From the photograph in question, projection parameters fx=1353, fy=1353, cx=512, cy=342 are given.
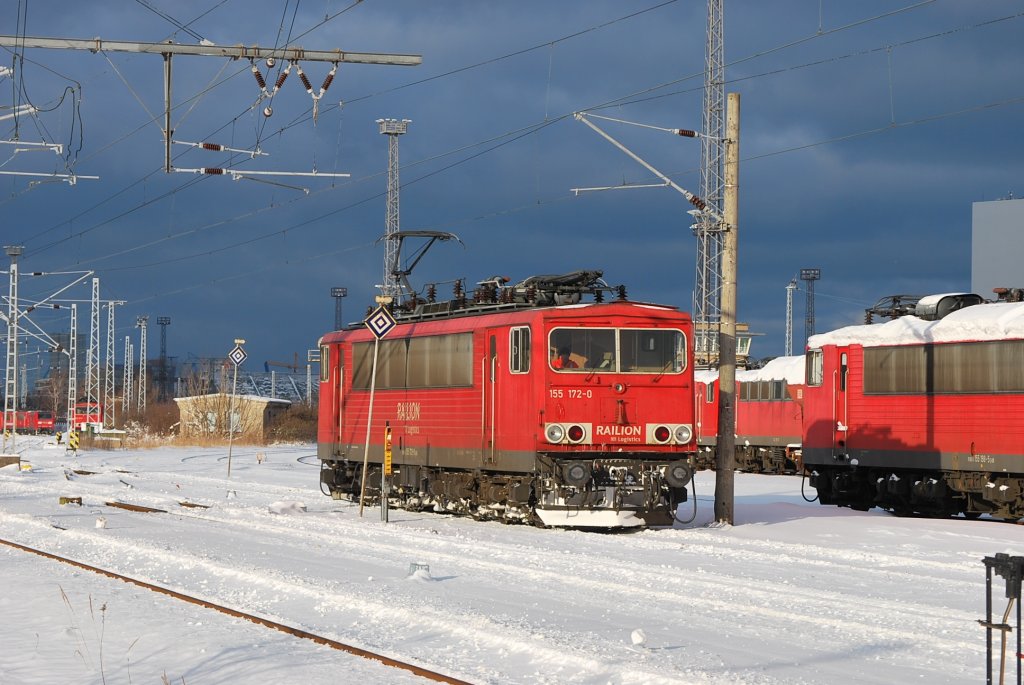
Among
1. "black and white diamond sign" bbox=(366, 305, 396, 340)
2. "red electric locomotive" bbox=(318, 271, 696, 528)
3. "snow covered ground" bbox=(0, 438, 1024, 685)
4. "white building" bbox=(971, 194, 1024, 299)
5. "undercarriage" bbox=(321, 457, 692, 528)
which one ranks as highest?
"white building" bbox=(971, 194, 1024, 299)

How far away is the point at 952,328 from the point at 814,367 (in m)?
5.11

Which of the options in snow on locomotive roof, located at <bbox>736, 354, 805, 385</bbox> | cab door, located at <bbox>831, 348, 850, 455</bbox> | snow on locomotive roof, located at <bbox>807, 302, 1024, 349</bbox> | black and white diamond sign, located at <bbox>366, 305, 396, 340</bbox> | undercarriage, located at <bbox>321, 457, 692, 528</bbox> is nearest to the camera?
undercarriage, located at <bbox>321, 457, 692, 528</bbox>

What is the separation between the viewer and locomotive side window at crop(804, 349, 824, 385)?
30.2 m

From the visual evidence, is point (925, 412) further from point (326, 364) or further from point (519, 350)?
point (326, 364)

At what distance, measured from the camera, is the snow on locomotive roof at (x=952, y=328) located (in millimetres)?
24656

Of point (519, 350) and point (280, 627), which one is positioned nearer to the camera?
point (280, 627)

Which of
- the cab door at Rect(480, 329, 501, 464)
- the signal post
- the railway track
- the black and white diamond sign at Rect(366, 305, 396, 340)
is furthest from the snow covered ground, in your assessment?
the black and white diamond sign at Rect(366, 305, 396, 340)

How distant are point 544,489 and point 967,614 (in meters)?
10.0

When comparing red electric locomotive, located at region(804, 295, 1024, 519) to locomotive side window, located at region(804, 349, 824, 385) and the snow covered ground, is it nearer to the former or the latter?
locomotive side window, located at region(804, 349, 824, 385)

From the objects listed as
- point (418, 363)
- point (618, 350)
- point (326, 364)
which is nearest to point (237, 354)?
point (326, 364)

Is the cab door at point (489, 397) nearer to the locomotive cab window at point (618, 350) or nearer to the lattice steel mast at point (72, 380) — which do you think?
the locomotive cab window at point (618, 350)

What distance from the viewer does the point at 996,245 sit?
6650 centimetres

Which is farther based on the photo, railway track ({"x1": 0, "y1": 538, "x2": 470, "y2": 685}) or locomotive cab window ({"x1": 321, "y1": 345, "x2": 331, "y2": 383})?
locomotive cab window ({"x1": 321, "y1": 345, "x2": 331, "y2": 383})

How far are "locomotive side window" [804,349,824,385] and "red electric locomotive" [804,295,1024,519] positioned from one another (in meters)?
0.03
